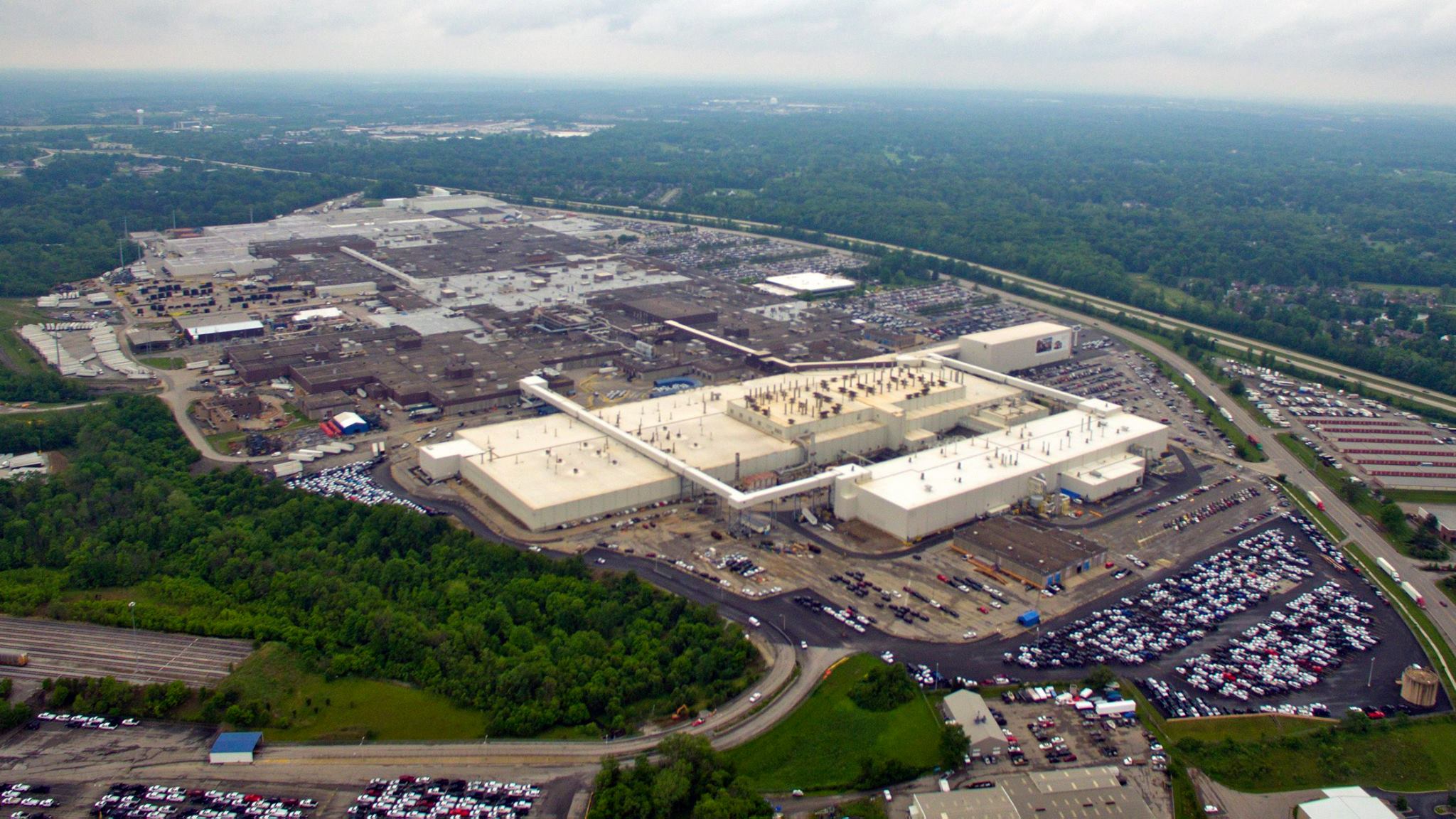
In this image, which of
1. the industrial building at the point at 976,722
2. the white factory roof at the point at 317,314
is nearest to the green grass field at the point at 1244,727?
the industrial building at the point at 976,722

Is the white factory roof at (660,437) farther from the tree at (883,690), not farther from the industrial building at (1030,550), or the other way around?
the tree at (883,690)

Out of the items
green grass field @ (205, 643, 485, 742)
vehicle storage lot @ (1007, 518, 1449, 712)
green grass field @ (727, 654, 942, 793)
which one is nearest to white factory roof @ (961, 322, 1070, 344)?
vehicle storage lot @ (1007, 518, 1449, 712)

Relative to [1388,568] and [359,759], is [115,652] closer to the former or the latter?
[359,759]

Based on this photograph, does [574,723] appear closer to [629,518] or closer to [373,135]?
[629,518]

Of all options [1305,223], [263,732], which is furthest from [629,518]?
[1305,223]

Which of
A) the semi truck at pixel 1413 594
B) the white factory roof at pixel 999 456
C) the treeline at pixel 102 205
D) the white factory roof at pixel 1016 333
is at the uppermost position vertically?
the treeline at pixel 102 205

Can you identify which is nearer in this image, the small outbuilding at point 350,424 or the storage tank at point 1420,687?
the storage tank at point 1420,687

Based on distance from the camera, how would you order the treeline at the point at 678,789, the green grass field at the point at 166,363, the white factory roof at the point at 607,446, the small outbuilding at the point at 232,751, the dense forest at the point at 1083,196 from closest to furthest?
the treeline at the point at 678,789 < the small outbuilding at the point at 232,751 < the white factory roof at the point at 607,446 < the green grass field at the point at 166,363 < the dense forest at the point at 1083,196
